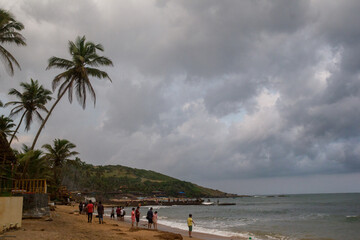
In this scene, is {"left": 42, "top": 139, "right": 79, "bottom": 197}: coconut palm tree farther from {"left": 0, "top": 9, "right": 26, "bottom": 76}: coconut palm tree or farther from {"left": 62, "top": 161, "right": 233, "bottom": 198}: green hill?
{"left": 0, "top": 9, "right": 26, "bottom": 76}: coconut palm tree

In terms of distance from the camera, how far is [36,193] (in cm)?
1520

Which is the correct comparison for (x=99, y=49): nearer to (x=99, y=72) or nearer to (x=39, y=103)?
(x=99, y=72)

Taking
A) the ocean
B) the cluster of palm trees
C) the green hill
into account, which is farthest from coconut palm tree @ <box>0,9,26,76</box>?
the green hill

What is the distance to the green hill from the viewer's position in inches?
3378

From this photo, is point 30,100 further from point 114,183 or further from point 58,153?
point 114,183

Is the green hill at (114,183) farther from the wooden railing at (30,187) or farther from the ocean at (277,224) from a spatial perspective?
the wooden railing at (30,187)

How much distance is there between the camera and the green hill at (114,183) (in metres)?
85.8

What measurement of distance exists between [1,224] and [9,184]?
4.14 m

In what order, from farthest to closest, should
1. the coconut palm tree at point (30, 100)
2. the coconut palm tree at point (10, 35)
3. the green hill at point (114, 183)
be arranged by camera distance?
the green hill at point (114, 183), the coconut palm tree at point (30, 100), the coconut palm tree at point (10, 35)

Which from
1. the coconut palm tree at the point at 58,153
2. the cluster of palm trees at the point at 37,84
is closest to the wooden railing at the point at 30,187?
the cluster of palm trees at the point at 37,84

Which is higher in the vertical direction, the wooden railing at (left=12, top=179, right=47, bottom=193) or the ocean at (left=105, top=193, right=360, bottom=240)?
the wooden railing at (left=12, top=179, right=47, bottom=193)

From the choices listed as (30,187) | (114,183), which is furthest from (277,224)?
(114,183)

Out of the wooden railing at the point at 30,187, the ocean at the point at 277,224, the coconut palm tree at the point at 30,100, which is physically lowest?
the ocean at the point at 277,224

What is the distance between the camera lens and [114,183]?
398 ft
